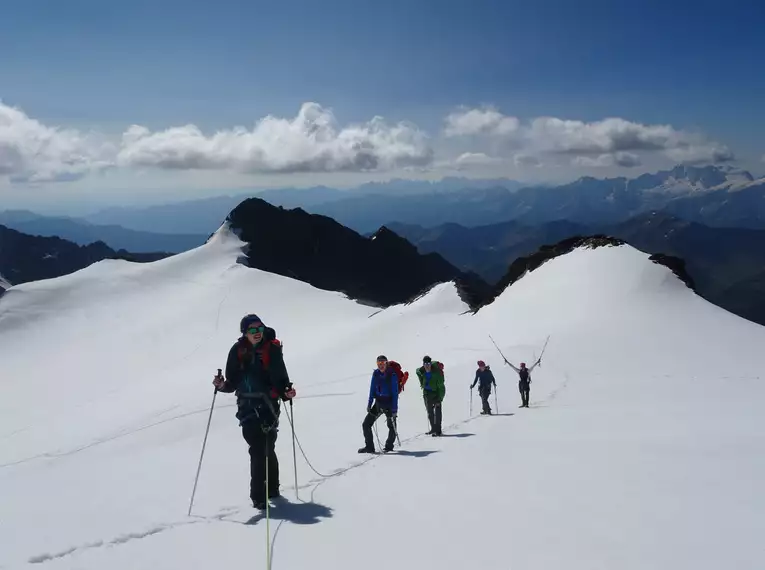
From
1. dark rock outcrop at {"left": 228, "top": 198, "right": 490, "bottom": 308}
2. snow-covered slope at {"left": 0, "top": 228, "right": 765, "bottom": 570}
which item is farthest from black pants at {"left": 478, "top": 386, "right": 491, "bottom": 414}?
dark rock outcrop at {"left": 228, "top": 198, "right": 490, "bottom": 308}

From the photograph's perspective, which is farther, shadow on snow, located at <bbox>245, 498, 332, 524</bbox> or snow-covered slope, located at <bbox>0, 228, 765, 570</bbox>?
shadow on snow, located at <bbox>245, 498, 332, 524</bbox>

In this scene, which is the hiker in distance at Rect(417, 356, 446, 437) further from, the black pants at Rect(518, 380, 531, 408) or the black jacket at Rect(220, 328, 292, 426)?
the black jacket at Rect(220, 328, 292, 426)

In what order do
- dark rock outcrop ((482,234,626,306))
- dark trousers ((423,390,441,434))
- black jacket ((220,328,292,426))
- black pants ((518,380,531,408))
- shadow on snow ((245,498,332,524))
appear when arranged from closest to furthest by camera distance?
shadow on snow ((245,498,332,524)) → black jacket ((220,328,292,426)) → dark trousers ((423,390,441,434)) → black pants ((518,380,531,408)) → dark rock outcrop ((482,234,626,306))

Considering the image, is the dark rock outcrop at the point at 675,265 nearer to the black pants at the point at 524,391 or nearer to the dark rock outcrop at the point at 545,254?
the dark rock outcrop at the point at 545,254

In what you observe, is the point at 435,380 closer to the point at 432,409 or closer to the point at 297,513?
the point at 432,409

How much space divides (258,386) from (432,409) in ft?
26.7

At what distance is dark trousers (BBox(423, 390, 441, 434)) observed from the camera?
1566cm

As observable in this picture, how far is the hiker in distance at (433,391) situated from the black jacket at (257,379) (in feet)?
25.0

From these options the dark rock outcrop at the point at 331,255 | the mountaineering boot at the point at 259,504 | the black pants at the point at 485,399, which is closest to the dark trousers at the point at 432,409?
the black pants at the point at 485,399

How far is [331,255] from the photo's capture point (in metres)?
128

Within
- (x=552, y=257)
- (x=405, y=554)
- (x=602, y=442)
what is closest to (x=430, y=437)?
(x=602, y=442)

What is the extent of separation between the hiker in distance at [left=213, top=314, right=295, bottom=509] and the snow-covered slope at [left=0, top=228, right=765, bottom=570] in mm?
854

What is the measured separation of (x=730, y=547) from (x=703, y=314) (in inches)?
1526

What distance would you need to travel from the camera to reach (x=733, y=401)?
1816 cm
